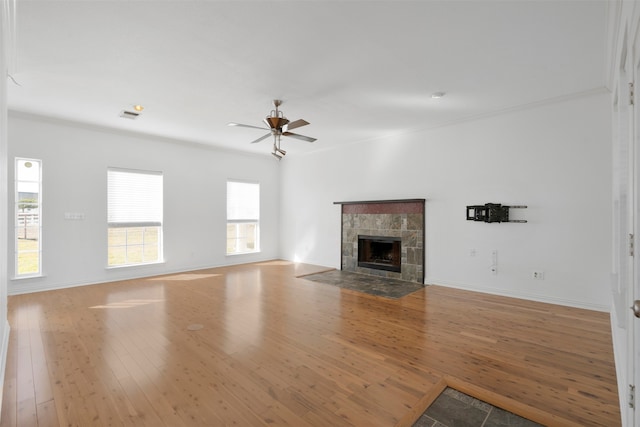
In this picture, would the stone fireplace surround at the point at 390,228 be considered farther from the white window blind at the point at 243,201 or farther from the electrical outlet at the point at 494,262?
the white window blind at the point at 243,201

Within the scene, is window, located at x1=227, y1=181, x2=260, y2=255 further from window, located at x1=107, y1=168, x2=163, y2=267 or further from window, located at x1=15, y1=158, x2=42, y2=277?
window, located at x1=15, y1=158, x2=42, y2=277

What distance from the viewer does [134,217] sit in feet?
20.1

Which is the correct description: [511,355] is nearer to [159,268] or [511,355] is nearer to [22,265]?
[159,268]

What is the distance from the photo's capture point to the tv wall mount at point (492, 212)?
471cm

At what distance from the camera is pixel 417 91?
402 cm

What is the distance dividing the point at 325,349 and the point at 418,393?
981 millimetres

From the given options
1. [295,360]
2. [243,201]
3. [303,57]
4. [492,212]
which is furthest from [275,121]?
[243,201]

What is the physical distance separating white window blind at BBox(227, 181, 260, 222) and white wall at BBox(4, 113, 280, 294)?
0.73 ft

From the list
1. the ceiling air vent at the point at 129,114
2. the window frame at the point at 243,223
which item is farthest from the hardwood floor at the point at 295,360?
the window frame at the point at 243,223

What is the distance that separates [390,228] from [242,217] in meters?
3.82

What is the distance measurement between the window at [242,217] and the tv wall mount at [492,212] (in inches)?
206

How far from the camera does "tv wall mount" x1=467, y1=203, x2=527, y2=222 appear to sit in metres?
4.71

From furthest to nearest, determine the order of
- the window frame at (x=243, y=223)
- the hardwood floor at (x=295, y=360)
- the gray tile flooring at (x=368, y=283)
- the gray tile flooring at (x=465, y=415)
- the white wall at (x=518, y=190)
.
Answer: the window frame at (x=243, y=223) < the gray tile flooring at (x=368, y=283) < the white wall at (x=518, y=190) < the hardwood floor at (x=295, y=360) < the gray tile flooring at (x=465, y=415)

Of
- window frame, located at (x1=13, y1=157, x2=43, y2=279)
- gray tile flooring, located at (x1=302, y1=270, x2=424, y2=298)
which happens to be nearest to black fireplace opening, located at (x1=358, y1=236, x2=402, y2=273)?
gray tile flooring, located at (x1=302, y1=270, x2=424, y2=298)
